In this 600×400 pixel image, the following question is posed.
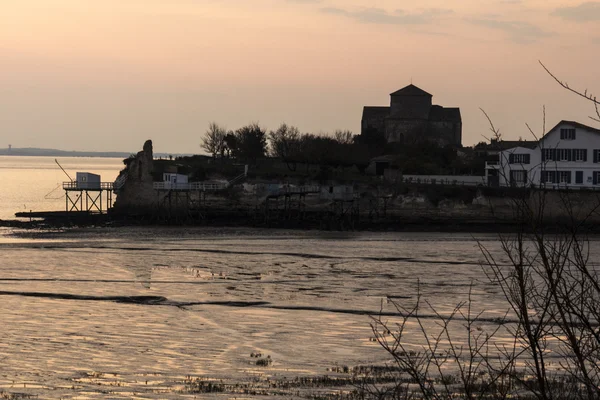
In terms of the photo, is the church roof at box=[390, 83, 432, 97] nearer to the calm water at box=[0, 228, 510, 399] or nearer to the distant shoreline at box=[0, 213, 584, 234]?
the distant shoreline at box=[0, 213, 584, 234]

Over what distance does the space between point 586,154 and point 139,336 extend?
67.6 meters

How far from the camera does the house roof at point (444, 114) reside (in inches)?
5497

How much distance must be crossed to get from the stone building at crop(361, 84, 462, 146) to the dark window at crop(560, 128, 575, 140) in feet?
156

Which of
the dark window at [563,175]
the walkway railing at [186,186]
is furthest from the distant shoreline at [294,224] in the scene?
the dark window at [563,175]

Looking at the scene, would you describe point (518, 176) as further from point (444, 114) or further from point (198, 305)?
point (198, 305)

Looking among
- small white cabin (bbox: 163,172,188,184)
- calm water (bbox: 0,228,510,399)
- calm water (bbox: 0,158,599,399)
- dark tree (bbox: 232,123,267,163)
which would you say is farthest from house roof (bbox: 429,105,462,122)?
calm water (bbox: 0,228,510,399)

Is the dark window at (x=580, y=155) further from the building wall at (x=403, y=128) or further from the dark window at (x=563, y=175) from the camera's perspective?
the building wall at (x=403, y=128)

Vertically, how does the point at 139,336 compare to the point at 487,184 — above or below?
below

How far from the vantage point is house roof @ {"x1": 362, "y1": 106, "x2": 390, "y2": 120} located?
143 meters

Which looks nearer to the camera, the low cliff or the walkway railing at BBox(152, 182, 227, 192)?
the walkway railing at BBox(152, 182, 227, 192)

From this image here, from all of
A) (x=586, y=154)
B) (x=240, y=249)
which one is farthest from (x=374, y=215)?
(x=240, y=249)

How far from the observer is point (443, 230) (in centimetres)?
7538

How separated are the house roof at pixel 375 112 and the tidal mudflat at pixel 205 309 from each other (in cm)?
8268

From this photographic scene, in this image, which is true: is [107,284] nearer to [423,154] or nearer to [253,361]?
[253,361]
